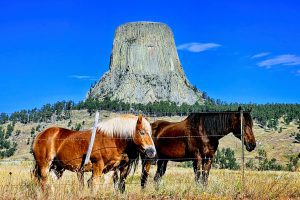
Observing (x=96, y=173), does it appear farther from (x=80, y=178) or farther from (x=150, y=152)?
(x=150, y=152)

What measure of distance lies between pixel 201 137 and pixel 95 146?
2.98 m

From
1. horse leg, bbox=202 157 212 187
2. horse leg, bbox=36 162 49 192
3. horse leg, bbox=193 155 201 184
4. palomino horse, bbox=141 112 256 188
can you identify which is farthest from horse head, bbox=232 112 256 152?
horse leg, bbox=36 162 49 192

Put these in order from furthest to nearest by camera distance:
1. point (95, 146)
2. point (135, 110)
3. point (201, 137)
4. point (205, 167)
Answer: point (135, 110) → point (201, 137) → point (205, 167) → point (95, 146)

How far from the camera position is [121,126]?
32.3 ft

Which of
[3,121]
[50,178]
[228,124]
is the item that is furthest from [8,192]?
[3,121]

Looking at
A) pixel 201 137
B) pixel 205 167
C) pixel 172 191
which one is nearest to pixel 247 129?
pixel 201 137

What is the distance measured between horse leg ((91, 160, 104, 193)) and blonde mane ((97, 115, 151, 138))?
0.69 meters

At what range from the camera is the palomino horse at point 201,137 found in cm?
1123

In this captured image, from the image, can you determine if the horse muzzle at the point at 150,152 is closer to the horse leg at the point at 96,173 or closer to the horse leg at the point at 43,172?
the horse leg at the point at 96,173

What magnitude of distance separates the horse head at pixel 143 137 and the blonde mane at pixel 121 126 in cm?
2

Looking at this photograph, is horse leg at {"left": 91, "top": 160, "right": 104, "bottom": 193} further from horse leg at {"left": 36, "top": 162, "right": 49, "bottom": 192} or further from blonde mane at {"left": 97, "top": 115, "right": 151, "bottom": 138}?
horse leg at {"left": 36, "top": 162, "right": 49, "bottom": 192}

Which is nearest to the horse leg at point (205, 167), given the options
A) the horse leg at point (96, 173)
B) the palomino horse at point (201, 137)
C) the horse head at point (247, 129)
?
the palomino horse at point (201, 137)

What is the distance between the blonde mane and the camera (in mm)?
9758

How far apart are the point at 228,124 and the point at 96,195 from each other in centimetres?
433
